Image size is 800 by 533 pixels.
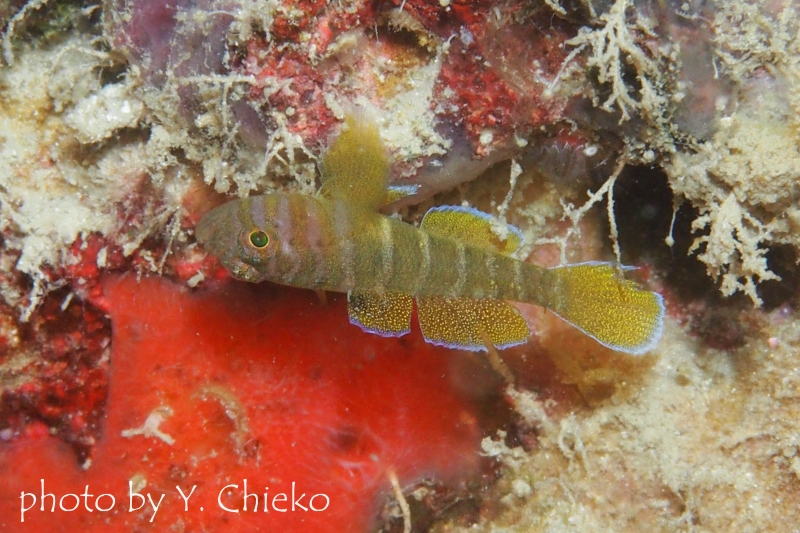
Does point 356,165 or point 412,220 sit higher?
point 356,165

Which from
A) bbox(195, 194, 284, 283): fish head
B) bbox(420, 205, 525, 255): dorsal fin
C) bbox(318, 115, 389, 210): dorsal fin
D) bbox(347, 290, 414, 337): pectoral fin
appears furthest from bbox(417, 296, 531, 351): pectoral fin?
Answer: bbox(195, 194, 284, 283): fish head

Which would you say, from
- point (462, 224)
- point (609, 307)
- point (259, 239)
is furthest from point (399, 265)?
point (609, 307)

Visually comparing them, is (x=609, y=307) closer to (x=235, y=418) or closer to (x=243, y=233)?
(x=243, y=233)

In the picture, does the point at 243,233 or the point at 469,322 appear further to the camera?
the point at 469,322

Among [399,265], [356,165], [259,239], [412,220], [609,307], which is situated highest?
[356,165]

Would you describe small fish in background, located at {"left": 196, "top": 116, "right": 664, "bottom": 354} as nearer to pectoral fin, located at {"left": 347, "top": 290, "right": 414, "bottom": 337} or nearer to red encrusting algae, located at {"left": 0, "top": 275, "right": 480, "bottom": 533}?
pectoral fin, located at {"left": 347, "top": 290, "right": 414, "bottom": 337}

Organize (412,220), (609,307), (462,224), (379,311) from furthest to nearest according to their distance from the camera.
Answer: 1. (412,220)
2. (609,307)
3. (462,224)
4. (379,311)
